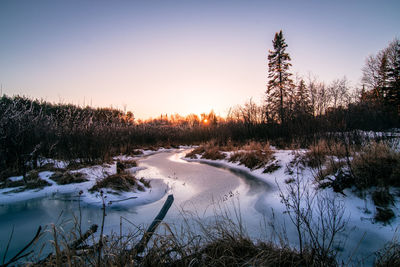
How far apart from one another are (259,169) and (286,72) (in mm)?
20773

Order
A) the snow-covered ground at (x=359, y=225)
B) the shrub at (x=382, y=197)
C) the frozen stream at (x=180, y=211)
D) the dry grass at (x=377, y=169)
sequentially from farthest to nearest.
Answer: the dry grass at (x=377, y=169) → the shrub at (x=382, y=197) → the frozen stream at (x=180, y=211) → the snow-covered ground at (x=359, y=225)

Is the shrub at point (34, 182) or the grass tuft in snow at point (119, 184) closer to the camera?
the grass tuft in snow at point (119, 184)

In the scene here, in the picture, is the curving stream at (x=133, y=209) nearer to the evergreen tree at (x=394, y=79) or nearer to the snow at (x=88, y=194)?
the snow at (x=88, y=194)

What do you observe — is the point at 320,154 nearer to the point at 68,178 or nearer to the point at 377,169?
the point at 377,169

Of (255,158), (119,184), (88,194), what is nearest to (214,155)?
(255,158)

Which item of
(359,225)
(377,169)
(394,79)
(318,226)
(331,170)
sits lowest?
(359,225)

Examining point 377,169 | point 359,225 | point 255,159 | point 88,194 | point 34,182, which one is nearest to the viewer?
point 359,225

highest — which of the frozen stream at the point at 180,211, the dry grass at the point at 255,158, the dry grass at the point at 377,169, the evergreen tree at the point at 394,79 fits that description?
the evergreen tree at the point at 394,79

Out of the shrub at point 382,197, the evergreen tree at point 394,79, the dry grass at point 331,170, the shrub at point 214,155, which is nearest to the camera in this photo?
the shrub at point 382,197

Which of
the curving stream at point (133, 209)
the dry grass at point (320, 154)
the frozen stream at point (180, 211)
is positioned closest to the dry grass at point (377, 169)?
the frozen stream at point (180, 211)

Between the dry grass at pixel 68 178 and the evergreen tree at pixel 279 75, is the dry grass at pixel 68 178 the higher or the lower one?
the lower one

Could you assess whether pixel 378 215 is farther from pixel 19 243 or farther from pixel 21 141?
pixel 21 141

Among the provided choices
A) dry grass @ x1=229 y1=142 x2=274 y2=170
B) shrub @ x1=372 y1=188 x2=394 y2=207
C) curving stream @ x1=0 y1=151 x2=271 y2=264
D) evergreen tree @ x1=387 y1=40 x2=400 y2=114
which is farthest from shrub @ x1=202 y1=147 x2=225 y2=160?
evergreen tree @ x1=387 y1=40 x2=400 y2=114

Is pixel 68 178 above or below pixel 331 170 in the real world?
below
